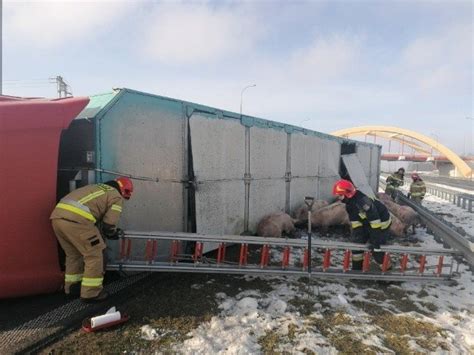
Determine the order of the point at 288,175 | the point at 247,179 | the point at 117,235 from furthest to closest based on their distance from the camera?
the point at 288,175
the point at 247,179
the point at 117,235

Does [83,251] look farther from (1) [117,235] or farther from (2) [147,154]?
(2) [147,154]

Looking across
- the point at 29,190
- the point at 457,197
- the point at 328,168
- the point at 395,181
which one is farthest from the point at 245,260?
the point at 457,197

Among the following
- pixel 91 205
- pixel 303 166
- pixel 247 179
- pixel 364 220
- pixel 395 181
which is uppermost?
pixel 303 166

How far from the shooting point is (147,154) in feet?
16.5

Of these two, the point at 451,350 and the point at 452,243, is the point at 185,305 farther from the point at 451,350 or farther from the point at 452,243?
the point at 452,243

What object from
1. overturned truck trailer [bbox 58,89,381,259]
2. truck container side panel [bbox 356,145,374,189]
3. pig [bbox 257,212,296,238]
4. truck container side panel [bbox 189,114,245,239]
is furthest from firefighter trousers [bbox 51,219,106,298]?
truck container side panel [bbox 356,145,374,189]

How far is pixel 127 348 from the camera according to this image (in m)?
3.15

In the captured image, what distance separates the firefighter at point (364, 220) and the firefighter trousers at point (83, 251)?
3.34m

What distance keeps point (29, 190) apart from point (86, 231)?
2.44ft

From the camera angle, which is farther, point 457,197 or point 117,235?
point 457,197

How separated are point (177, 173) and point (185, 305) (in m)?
2.07

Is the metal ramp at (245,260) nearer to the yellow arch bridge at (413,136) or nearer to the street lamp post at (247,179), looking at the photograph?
the street lamp post at (247,179)

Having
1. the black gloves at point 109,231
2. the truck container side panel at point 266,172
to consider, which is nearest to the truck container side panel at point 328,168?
the truck container side panel at point 266,172

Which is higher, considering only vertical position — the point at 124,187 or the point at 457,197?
the point at 124,187
